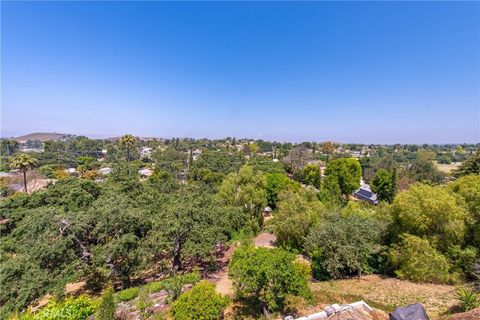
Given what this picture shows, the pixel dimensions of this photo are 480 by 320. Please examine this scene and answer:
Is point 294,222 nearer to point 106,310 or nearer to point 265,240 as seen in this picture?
point 265,240

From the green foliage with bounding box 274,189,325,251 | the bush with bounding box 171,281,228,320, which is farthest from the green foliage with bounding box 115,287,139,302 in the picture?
the green foliage with bounding box 274,189,325,251

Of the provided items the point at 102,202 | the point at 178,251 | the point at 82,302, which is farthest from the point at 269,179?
the point at 82,302

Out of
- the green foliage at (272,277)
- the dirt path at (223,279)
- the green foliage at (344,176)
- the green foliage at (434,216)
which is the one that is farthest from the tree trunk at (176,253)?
the green foliage at (344,176)

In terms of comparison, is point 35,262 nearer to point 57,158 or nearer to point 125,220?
point 125,220

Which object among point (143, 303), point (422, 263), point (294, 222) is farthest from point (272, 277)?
point (422, 263)

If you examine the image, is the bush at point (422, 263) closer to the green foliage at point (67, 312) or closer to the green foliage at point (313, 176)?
the green foliage at point (67, 312)

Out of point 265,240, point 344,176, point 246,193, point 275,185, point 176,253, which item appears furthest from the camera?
point 344,176
